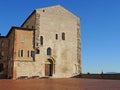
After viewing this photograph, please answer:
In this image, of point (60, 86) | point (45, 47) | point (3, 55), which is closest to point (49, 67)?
point (45, 47)

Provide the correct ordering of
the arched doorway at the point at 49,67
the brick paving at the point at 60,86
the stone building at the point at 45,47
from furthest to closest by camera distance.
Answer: the arched doorway at the point at 49,67 → the stone building at the point at 45,47 → the brick paving at the point at 60,86

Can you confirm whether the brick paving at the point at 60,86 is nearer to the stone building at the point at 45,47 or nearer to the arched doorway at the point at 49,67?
the stone building at the point at 45,47

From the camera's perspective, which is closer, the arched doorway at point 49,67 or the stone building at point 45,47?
the stone building at point 45,47

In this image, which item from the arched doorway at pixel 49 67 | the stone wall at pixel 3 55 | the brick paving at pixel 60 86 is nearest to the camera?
the brick paving at pixel 60 86

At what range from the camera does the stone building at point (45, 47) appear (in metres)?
40.0

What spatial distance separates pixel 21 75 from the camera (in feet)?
129

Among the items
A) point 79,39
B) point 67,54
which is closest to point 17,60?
point 67,54

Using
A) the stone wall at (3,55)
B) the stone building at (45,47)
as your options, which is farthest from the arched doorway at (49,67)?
the stone wall at (3,55)

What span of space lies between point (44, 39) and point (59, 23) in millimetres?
4460

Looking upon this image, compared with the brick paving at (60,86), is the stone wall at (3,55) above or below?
above

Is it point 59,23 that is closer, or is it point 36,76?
point 36,76

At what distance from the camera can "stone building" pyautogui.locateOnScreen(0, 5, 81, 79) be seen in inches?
1574

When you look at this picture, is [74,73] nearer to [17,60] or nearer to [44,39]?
[44,39]

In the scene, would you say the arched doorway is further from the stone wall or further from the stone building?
the stone wall
